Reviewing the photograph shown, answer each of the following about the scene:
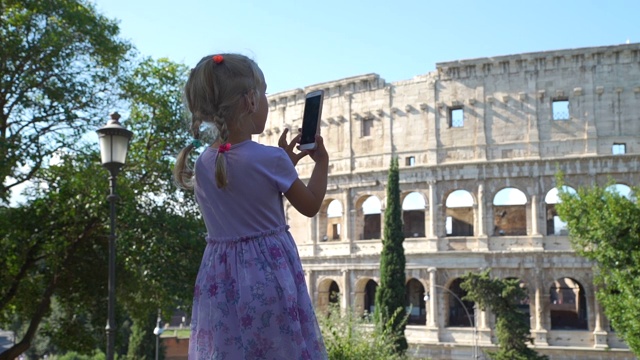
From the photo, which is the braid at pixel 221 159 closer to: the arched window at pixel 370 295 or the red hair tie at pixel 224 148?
the red hair tie at pixel 224 148

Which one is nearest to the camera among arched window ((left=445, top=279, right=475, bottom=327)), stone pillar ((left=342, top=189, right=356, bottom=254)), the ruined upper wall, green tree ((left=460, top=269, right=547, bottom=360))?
green tree ((left=460, top=269, right=547, bottom=360))

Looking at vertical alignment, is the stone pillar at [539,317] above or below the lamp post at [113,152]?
below

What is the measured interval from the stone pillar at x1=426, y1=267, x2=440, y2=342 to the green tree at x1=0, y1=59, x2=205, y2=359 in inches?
712

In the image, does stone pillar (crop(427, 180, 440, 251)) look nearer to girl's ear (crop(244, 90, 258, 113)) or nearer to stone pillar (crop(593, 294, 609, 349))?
stone pillar (crop(593, 294, 609, 349))

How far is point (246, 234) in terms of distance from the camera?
8.73 feet

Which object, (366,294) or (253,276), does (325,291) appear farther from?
(253,276)

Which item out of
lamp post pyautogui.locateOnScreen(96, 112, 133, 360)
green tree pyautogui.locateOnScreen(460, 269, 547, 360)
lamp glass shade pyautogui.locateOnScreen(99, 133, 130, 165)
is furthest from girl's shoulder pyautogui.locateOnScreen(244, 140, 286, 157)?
green tree pyautogui.locateOnScreen(460, 269, 547, 360)

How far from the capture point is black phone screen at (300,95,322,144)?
2805 mm

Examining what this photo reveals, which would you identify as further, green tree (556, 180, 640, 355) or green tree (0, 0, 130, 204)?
green tree (556, 180, 640, 355)

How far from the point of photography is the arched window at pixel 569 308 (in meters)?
32.8

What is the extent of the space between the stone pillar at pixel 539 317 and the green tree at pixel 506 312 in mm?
2848

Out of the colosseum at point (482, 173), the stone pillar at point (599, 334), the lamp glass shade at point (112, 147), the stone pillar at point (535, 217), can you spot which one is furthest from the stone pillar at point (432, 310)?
the lamp glass shade at point (112, 147)

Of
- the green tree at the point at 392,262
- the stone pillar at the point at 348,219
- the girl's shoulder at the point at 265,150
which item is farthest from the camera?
the stone pillar at the point at 348,219

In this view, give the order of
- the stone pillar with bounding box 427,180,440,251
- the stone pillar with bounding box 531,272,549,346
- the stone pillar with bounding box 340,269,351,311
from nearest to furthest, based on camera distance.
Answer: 1. the stone pillar with bounding box 531,272,549,346
2. the stone pillar with bounding box 427,180,440,251
3. the stone pillar with bounding box 340,269,351,311
